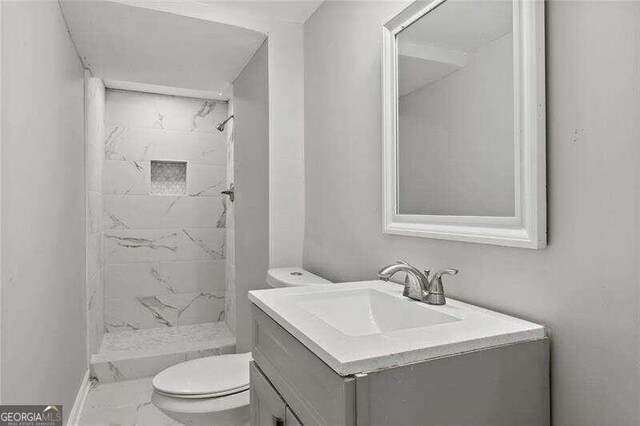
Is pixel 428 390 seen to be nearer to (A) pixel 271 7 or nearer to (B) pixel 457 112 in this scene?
(B) pixel 457 112

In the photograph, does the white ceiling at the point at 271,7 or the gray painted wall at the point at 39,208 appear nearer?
the gray painted wall at the point at 39,208

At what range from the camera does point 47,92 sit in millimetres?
1530

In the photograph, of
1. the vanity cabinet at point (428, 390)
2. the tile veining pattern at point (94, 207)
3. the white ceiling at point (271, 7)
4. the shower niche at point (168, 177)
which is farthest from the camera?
the shower niche at point (168, 177)

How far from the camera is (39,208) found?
1.40 metres

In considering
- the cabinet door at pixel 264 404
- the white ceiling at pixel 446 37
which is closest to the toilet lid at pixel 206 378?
the cabinet door at pixel 264 404

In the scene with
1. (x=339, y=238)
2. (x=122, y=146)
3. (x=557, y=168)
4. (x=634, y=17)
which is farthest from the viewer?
(x=122, y=146)

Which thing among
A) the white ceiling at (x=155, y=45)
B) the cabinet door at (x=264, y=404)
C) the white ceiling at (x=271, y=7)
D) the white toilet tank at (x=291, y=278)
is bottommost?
the cabinet door at (x=264, y=404)

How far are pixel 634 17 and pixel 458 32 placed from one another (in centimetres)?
48

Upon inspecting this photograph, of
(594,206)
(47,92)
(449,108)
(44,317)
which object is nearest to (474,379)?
(594,206)

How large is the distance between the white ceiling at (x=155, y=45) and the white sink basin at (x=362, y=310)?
62.2 inches

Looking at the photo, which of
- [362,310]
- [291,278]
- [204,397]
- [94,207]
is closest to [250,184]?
[291,278]

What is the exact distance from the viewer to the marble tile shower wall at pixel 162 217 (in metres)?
3.32

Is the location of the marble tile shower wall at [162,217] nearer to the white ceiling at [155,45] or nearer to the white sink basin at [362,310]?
the white ceiling at [155,45]

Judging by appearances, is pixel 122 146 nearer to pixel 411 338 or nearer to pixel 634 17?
pixel 411 338
